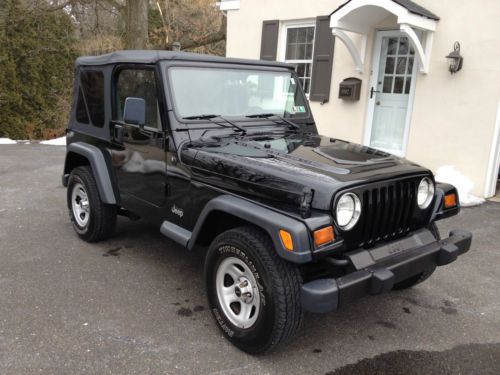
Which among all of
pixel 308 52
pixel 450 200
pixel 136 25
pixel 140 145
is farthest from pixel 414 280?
pixel 136 25

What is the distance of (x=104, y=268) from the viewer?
404 cm

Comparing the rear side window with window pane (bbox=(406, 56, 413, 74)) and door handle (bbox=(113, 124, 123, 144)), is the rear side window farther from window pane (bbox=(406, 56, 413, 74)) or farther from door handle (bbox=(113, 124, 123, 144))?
window pane (bbox=(406, 56, 413, 74))

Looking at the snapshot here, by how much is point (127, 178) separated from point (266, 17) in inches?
248

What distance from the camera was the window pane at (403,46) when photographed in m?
7.49

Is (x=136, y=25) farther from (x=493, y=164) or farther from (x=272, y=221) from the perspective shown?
(x=272, y=221)

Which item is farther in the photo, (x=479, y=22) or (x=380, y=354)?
(x=479, y=22)

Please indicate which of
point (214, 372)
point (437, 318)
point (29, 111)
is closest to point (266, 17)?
point (437, 318)

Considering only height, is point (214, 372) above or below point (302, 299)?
below

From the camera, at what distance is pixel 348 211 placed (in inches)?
103

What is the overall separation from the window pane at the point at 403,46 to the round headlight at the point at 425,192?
508cm

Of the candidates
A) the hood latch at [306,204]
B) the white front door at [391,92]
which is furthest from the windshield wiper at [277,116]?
the white front door at [391,92]

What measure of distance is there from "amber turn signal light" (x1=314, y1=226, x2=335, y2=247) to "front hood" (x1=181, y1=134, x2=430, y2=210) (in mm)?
128

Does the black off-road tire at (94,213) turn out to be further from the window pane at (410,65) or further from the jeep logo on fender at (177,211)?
the window pane at (410,65)

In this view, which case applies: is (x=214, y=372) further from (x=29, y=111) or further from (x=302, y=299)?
(x=29, y=111)
